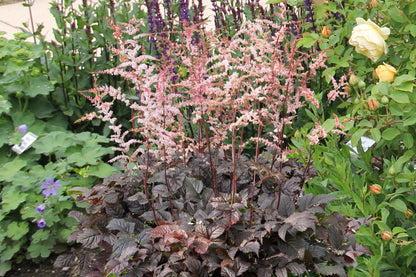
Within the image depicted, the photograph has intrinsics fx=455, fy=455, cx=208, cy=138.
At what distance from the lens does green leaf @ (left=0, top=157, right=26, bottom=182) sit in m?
2.31

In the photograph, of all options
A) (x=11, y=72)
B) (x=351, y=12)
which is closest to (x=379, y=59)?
(x=351, y=12)

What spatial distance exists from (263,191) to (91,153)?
107cm

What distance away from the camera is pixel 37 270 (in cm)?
239

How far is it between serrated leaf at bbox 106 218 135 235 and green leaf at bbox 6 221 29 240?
98 centimetres

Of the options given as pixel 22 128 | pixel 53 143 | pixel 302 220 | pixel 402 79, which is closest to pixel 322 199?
pixel 302 220

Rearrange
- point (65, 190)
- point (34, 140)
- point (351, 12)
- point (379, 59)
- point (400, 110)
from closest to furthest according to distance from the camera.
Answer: point (400, 110)
point (379, 59)
point (351, 12)
point (65, 190)
point (34, 140)

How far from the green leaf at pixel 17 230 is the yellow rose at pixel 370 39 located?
179 centimetres

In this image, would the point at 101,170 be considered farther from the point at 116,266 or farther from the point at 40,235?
the point at 116,266

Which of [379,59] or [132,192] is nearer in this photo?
[132,192]

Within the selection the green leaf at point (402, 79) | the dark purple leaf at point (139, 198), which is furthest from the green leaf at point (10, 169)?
the green leaf at point (402, 79)

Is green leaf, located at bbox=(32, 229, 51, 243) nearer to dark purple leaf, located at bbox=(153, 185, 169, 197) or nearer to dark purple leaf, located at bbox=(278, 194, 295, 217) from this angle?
dark purple leaf, located at bbox=(153, 185, 169, 197)

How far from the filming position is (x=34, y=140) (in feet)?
8.15

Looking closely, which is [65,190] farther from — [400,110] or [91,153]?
[400,110]

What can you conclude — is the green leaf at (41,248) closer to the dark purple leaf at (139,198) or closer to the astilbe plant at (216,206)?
the astilbe plant at (216,206)
